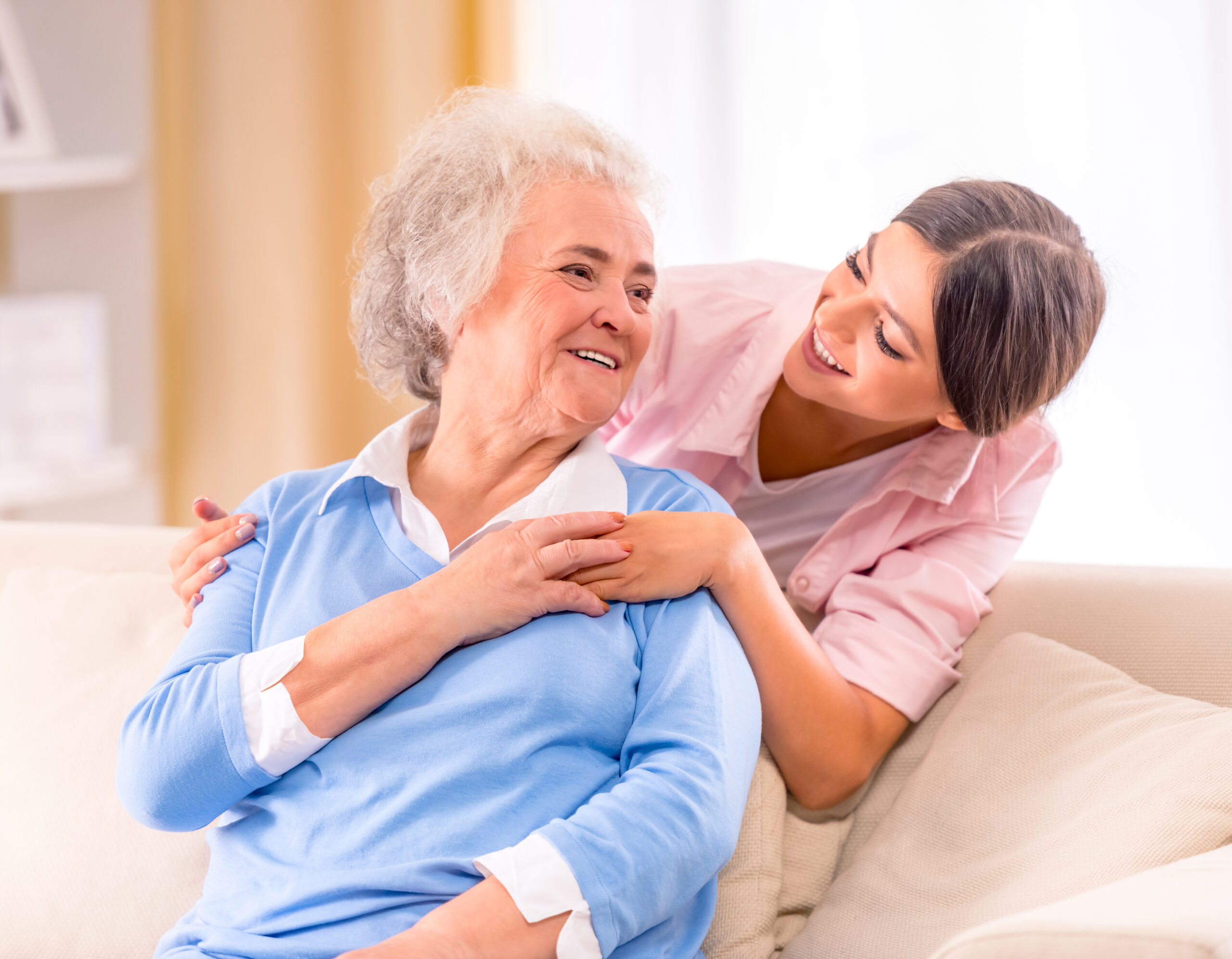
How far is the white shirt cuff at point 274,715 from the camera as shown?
3.55 feet

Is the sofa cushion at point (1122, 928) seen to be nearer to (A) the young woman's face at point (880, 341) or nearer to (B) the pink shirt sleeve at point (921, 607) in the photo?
(B) the pink shirt sleeve at point (921, 607)

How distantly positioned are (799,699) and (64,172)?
2.51 metres

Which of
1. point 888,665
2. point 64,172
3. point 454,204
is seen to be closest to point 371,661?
point 454,204

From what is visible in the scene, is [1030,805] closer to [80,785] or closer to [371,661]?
[371,661]

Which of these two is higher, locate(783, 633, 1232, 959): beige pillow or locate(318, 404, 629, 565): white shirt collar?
locate(318, 404, 629, 565): white shirt collar

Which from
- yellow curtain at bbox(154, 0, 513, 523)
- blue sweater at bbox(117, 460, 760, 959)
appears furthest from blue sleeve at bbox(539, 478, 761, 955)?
yellow curtain at bbox(154, 0, 513, 523)

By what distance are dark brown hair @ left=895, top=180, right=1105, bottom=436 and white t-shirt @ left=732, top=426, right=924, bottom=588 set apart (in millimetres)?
251

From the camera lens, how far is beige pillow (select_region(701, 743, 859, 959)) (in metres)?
1.24

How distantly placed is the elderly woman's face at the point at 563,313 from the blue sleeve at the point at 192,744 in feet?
1.38

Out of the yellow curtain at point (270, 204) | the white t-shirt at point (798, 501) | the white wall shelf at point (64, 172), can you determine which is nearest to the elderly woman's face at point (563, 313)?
the white t-shirt at point (798, 501)

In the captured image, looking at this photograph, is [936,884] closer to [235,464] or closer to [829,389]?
[829,389]

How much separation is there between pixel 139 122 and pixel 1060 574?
2.72 metres

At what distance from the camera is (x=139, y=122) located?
3047mm

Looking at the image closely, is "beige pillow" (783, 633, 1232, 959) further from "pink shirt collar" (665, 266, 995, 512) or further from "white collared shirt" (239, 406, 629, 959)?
"white collared shirt" (239, 406, 629, 959)
